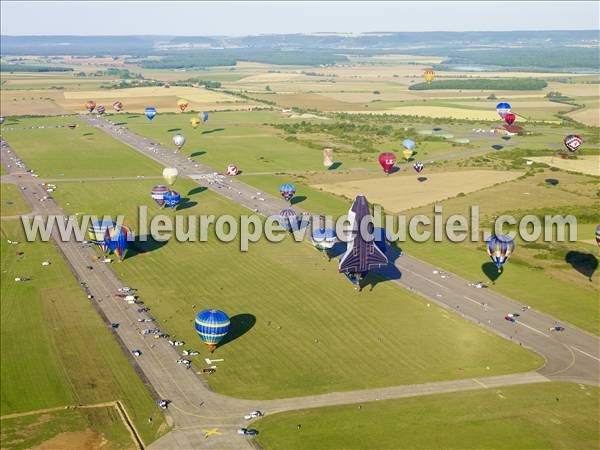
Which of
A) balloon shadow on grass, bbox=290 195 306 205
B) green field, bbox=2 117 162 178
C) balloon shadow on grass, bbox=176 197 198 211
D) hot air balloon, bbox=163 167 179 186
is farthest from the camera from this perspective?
green field, bbox=2 117 162 178

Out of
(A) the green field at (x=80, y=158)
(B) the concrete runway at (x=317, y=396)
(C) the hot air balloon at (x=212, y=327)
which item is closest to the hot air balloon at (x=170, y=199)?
(B) the concrete runway at (x=317, y=396)

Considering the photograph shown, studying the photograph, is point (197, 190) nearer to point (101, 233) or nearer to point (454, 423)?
point (101, 233)

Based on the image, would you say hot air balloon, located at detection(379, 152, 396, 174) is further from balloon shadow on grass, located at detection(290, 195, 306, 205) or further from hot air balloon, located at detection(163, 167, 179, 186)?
hot air balloon, located at detection(163, 167, 179, 186)

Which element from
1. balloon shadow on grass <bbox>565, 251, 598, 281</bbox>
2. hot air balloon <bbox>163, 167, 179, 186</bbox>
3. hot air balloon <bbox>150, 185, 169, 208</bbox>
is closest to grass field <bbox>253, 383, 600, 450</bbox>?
balloon shadow on grass <bbox>565, 251, 598, 281</bbox>

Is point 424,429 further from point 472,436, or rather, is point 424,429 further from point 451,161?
point 451,161

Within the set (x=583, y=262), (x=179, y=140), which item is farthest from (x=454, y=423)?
(x=179, y=140)

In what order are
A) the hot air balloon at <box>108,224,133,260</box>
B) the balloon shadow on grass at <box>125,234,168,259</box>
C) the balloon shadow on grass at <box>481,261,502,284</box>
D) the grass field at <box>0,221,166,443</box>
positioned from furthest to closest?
the balloon shadow on grass at <box>125,234,168,259</box> → the hot air balloon at <box>108,224,133,260</box> → the balloon shadow on grass at <box>481,261,502,284</box> → the grass field at <box>0,221,166,443</box>

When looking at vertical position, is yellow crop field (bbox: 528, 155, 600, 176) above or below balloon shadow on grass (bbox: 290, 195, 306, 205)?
above
